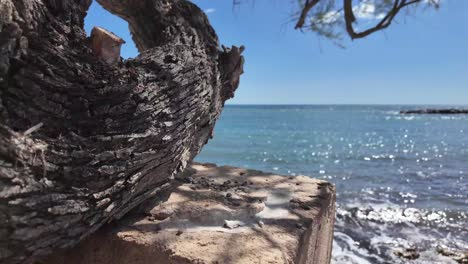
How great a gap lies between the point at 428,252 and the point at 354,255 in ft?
2.66

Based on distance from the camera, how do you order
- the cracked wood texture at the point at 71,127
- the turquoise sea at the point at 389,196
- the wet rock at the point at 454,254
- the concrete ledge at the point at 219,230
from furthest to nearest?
the turquoise sea at the point at 389,196 → the wet rock at the point at 454,254 → the concrete ledge at the point at 219,230 → the cracked wood texture at the point at 71,127

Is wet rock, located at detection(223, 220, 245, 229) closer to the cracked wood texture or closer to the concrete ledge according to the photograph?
the concrete ledge

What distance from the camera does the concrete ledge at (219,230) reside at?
1225 millimetres

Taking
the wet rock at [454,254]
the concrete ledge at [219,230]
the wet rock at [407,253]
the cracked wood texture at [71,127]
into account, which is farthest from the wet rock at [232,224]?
the wet rock at [454,254]

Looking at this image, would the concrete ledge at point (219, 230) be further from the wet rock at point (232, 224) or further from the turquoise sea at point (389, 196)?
the turquoise sea at point (389, 196)

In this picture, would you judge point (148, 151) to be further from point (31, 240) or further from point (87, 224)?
point (31, 240)

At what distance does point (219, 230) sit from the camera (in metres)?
1.38

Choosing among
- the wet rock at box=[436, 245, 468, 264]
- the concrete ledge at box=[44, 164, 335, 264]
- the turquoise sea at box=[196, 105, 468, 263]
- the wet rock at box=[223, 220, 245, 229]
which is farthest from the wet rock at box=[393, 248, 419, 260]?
the wet rock at box=[223, 220, 245, 229]

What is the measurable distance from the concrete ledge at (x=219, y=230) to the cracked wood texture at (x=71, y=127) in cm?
12

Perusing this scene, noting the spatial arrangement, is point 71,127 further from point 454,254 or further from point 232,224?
point 454,254

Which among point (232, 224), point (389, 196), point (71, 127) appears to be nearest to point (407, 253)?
point (389, 196)

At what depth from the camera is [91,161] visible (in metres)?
1.06

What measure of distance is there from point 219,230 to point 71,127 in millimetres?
664

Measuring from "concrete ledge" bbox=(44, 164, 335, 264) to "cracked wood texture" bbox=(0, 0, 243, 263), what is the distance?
0.12 metres
